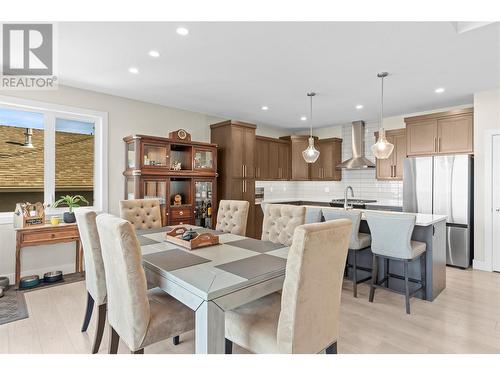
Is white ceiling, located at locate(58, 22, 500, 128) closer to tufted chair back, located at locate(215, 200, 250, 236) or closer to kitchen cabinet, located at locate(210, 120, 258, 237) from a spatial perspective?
kitchen cabinet, located at locate(210, 120, 258, 237)

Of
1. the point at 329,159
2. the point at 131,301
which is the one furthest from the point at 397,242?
the point at 329,159

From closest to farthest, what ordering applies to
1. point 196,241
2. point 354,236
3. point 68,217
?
point 196,241, point 354,236, point 68,217

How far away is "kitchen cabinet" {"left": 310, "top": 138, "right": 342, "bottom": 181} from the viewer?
6.22 metres

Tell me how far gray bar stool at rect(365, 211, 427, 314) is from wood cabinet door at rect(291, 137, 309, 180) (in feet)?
11.6

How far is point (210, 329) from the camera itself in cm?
137

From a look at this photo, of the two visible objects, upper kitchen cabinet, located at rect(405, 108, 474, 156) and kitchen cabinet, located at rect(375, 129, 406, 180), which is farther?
kitchen cabinet, located at rect(375, 129, 406, 180)

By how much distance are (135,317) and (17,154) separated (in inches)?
139

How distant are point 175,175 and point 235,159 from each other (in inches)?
48.1

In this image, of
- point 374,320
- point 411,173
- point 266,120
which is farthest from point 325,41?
point 266,120

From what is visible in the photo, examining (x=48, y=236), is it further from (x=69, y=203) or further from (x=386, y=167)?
(x=386, y=167)

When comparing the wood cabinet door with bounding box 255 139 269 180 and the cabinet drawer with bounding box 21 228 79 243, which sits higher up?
the wood cabinet door with bounding box 255 139 269 180

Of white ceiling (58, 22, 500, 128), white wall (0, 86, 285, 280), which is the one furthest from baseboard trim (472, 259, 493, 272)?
white wall (0, 86, 285, 280)

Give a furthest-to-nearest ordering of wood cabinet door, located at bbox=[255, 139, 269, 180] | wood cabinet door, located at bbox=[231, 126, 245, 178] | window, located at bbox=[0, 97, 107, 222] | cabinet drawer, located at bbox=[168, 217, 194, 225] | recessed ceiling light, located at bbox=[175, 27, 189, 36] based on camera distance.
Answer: wood cabinet door, located at bbox=[255, 139, 269, 180] → wood cabinet door, located at bbox=[231, 126, 245, 178] → cabinet drawer, located at bbox=[168, 217, 194, 225] → window, located at bbox=[0, 97, 107, 222] → recessed ceiling light, located at bbox=[175, 27, 189, 36]
